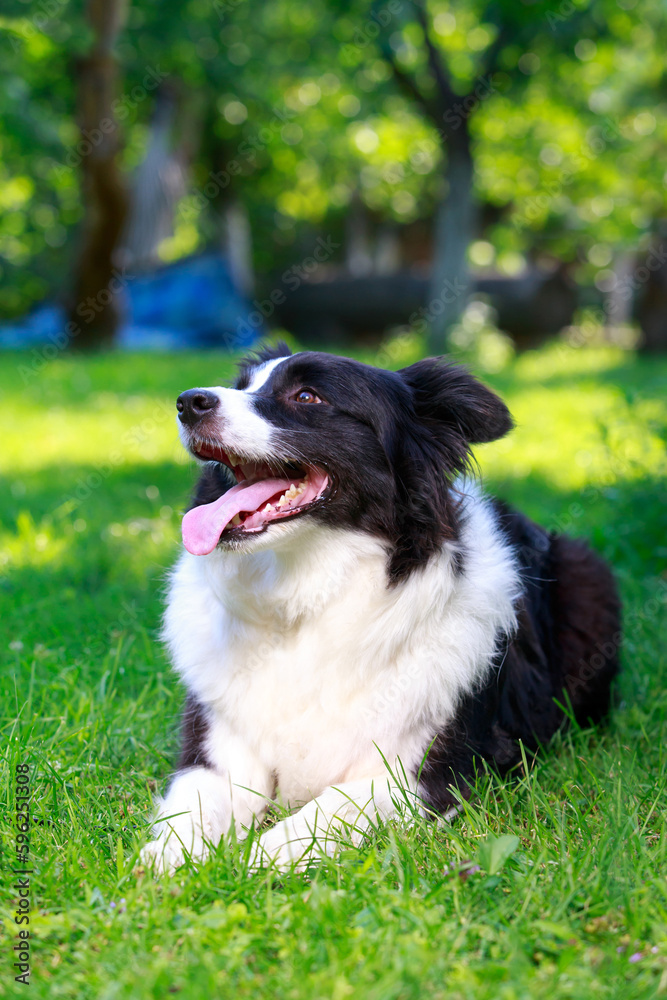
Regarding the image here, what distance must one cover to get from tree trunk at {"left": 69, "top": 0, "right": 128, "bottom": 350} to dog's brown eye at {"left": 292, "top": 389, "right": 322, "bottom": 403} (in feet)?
36.6

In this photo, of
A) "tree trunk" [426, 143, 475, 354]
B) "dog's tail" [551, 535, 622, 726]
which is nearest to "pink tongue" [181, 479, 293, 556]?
"dog's tail" [551, 535, 622, 726]

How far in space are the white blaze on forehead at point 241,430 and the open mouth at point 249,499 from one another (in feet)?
0.17

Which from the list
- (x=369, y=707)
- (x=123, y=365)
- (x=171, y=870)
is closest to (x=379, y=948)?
(x=171, y=870)

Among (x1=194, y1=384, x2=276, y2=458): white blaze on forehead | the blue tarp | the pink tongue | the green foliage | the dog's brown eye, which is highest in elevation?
the green foliage

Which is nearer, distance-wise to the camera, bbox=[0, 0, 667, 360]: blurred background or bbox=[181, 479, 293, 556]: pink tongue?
bbox=[181, 479, 293, 556]: pink tongue

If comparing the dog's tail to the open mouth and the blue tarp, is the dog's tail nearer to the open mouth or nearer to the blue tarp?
the open mouth

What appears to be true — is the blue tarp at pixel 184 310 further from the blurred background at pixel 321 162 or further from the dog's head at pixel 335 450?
the dog's head at pixel 335 450

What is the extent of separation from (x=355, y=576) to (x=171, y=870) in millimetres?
870

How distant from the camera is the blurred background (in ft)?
39.1

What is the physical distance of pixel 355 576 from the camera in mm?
2465

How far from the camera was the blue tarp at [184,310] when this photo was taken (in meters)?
16.7

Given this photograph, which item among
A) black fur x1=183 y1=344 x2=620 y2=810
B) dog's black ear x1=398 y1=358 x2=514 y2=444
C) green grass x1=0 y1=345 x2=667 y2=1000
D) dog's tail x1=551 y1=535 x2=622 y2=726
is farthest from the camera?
dog's tail x1=551 y1=535 x2=622 y2=726

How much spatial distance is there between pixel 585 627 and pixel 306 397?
1.34 m

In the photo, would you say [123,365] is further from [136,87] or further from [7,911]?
[7,911]
